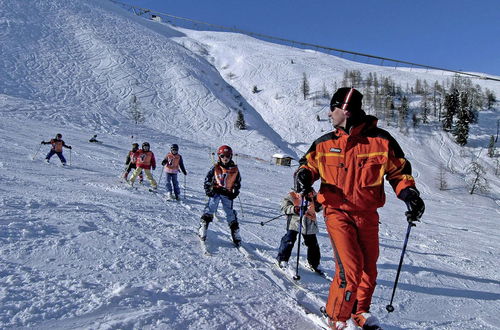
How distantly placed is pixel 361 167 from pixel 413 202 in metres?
0.56

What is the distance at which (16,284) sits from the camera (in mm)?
3342

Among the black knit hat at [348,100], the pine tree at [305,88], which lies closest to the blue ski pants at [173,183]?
the black knit hat at [348,100]

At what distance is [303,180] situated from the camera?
3229 mm

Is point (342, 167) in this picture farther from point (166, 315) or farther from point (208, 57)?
point (208, 57)

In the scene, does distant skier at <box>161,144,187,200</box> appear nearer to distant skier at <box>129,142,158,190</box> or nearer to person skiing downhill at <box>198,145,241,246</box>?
distant skier at <box>129,142,158,190</box>

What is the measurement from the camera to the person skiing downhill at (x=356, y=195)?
293 cm

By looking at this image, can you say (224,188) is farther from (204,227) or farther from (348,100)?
(348,100)

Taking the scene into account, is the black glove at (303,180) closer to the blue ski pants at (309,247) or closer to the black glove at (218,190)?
the blue ski pants at (309,247)

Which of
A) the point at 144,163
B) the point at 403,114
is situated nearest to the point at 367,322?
the point at 144,163

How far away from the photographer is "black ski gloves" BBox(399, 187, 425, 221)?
9.66 ft

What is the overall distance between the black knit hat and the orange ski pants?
98cm

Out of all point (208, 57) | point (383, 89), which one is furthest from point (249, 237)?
point (208, 57)

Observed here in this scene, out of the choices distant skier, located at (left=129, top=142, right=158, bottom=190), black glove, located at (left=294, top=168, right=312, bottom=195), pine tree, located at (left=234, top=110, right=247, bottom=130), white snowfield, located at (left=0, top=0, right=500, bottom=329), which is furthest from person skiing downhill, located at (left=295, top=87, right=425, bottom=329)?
pine tree, located at (left=234, top=110, right=247, bottom=130)

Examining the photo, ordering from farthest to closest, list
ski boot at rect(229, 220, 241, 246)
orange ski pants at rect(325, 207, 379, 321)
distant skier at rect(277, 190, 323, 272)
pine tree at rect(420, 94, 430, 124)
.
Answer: pine tree at rect(420, 94, 430, 124) → ski boot at rect(229, 220, 241, 246) → distant skier at rect(277, 190, 323, 272) → orange ski pants at rect(325, 207, 379, 321)
